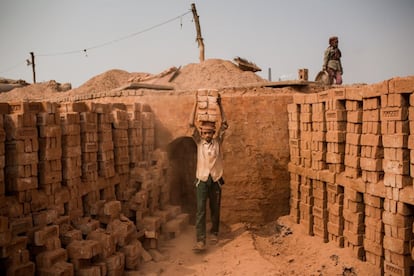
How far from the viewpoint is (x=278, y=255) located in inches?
285

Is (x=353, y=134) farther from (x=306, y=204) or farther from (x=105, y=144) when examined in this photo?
(x=105, y=144)

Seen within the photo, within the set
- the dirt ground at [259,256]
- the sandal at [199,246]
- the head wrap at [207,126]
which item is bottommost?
the dirt ground at [259,256]

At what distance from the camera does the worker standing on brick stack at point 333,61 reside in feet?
36.9

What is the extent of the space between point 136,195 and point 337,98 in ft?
13.8

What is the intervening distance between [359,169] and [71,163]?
15.6ft

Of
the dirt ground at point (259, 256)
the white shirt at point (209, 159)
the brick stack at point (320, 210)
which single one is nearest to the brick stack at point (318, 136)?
the brick stack at point (320, 210)

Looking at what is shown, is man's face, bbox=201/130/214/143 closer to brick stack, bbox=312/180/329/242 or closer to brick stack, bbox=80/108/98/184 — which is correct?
brick stack, bbox=80/108/98/184

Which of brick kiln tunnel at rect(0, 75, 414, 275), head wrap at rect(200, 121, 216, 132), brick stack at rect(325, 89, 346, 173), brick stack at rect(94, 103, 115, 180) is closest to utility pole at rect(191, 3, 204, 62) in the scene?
brick kiln tunnel at rect(0, 75, 414, 275)

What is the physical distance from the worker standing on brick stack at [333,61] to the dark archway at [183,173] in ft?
16.9

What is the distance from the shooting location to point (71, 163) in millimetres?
5969

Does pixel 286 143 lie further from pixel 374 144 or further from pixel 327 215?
pixel 374 144

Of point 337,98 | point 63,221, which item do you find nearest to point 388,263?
point 337,98

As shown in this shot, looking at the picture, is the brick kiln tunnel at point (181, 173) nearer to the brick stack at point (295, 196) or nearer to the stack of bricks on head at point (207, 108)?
the brick stack at point (295, 196)

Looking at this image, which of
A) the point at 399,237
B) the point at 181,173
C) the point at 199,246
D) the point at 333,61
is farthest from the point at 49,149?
the point at 333,61
